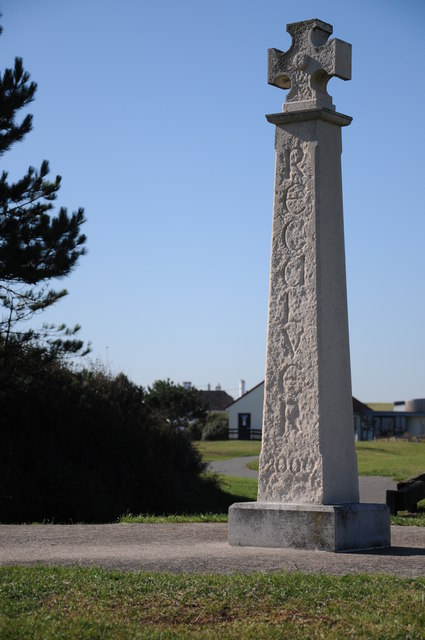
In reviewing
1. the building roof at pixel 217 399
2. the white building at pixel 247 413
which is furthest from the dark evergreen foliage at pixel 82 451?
the building roof at pixel 217 399

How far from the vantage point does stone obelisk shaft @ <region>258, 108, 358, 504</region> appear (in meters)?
10.1

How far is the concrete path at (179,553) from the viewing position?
28.3ft

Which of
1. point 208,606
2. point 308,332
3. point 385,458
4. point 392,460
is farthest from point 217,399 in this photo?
point 208,606

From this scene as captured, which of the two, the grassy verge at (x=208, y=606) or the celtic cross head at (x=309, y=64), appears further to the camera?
the celtic cross head at (x=309, y=64)

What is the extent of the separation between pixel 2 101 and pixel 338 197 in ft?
45.8

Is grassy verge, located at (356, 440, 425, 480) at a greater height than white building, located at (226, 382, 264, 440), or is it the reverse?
white building, located at (226, 382, 264, 440)

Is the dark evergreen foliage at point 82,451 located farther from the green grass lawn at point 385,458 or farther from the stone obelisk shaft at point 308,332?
the stone obelisk shaft at point 308,332

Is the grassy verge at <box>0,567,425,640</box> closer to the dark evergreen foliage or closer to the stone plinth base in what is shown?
the stone plinth base

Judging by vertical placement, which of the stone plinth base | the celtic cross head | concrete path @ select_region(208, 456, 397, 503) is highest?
the celtic cross head

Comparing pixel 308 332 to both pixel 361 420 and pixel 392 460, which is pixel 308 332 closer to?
pixel 392 460

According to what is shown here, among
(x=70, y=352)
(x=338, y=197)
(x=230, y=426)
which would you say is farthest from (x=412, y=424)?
(x=338, y=197)

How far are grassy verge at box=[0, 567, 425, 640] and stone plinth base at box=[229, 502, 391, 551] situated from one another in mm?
1610

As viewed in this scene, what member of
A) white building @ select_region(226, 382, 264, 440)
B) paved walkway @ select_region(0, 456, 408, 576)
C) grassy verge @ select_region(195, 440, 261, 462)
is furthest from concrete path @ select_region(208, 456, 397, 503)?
white building @ select_region(226, 382, 264, 440)

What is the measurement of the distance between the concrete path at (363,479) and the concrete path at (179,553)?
11663 millimetres
